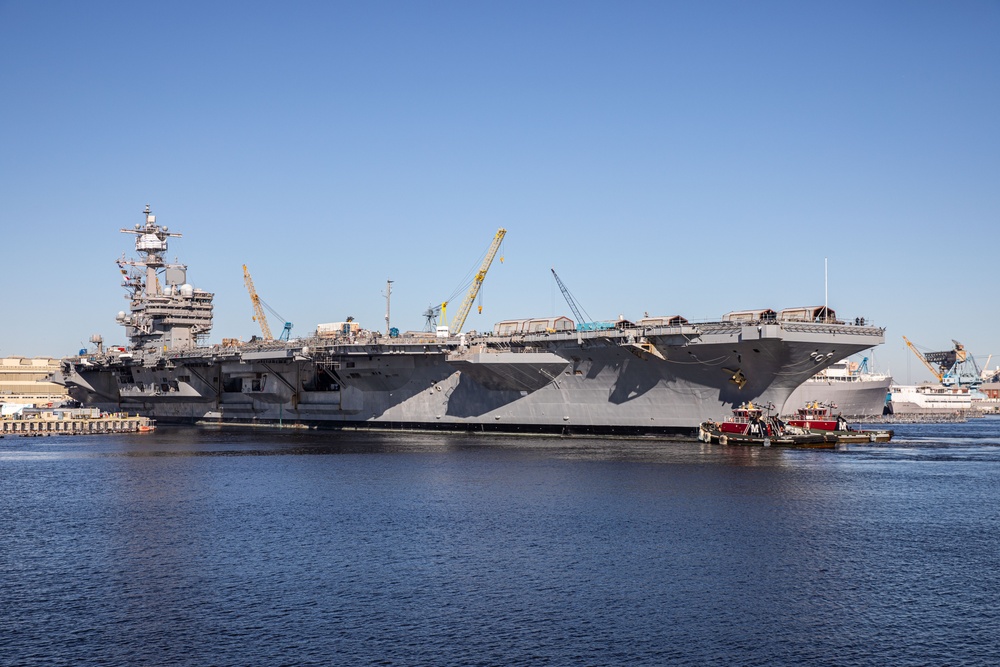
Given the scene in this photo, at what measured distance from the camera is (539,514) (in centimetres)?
2034

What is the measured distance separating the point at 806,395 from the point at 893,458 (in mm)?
27617

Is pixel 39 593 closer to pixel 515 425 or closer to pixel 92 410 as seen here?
pixel 515 425

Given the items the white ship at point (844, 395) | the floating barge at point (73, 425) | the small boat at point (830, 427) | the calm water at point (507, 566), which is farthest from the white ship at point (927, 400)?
the floating barge at point (73, 425)

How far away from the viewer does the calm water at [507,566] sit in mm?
11758

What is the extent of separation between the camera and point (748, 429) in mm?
34906

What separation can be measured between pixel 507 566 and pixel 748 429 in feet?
69.6

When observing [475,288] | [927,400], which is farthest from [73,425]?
[927,400]

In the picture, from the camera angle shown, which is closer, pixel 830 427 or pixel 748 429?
pixel 748 429

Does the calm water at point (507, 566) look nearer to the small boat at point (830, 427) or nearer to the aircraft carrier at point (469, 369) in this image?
the aircraft carrier at point (469, 369)

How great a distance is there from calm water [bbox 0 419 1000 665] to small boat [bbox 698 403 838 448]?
20.4 feet

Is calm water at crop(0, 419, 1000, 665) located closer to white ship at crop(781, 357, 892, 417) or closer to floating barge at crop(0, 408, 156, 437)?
floating barge at crop(0, 408, 156, 437)

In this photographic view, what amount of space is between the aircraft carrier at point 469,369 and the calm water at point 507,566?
592cm

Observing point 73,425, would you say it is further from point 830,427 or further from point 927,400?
point 927,400

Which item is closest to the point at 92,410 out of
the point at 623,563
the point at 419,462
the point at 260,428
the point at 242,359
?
the point at 260,428
